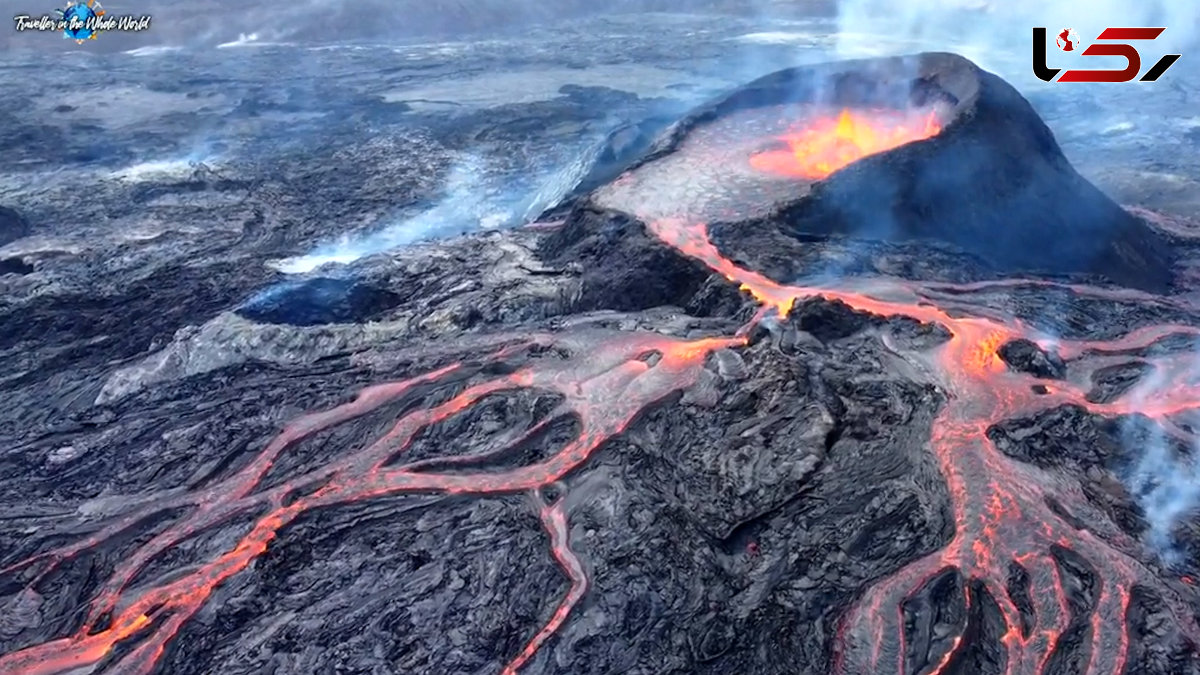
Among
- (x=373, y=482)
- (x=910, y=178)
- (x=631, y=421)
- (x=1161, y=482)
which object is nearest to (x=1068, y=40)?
(x=910, y=178)

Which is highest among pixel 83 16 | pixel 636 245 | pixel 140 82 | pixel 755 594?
pixel 83 16

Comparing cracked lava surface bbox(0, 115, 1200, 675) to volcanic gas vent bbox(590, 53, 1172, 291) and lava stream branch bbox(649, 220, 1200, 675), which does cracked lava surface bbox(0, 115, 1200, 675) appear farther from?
volcanic gas vent bbox(590, 53, 1172, 291)

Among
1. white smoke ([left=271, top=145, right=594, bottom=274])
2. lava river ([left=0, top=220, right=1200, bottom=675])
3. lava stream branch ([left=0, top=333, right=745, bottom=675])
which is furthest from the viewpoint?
white smoke ([left=271, top=145, right=594, bottom=274])

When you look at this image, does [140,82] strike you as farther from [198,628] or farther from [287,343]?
[198,628]

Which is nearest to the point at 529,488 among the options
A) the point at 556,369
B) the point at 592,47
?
the point at 556,369

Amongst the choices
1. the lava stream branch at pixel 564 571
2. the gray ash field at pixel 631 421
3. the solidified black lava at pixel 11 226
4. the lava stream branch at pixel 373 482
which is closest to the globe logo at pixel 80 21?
the gray ash field at pixel 631 421

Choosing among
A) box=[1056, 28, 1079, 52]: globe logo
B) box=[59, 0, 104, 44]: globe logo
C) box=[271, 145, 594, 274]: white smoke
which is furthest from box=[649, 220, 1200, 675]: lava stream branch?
box=[59, 0, 104, 44]: globe logo

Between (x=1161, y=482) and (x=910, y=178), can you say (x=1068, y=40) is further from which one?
(x=1161, y=482)
